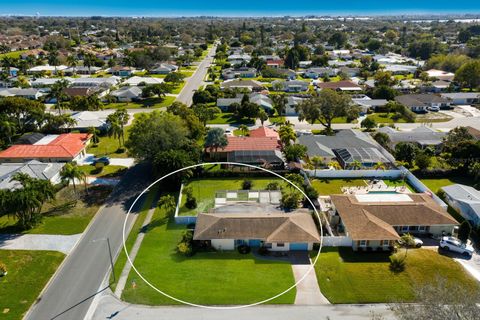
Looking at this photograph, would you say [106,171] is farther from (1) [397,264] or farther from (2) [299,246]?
(1) [397,264]

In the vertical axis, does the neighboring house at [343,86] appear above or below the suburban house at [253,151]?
above

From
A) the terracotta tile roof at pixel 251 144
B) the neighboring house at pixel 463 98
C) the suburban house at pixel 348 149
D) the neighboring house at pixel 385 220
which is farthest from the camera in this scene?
the neighboring house at pixel 463 98

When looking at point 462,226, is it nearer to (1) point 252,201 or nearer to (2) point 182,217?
(1) point 252,201

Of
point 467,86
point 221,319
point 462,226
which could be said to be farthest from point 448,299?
point 467,86

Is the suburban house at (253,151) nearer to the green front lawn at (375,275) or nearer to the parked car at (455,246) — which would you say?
the green front lawn at (375,275)

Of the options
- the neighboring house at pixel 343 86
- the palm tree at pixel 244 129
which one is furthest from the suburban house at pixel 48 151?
the neighboring house at pixel 343 86
